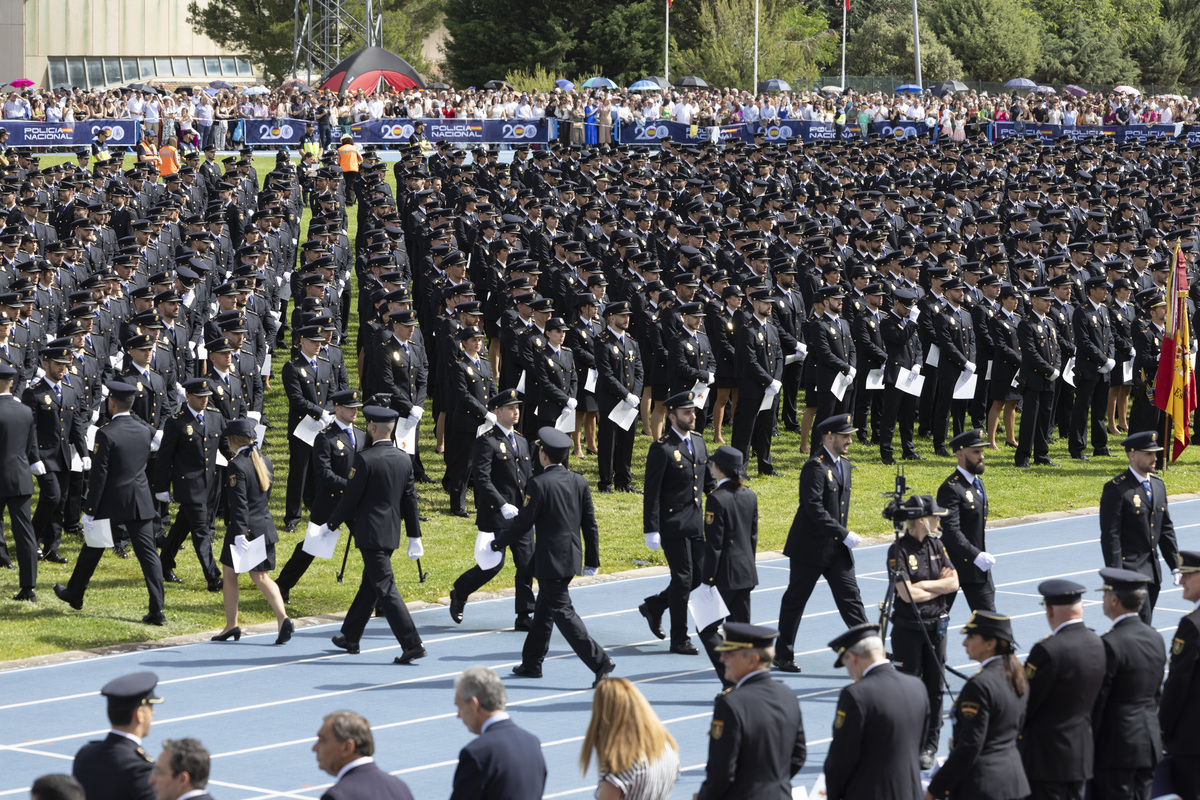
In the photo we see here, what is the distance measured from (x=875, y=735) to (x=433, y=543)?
30.9ft

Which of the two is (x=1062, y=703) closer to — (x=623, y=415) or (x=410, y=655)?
(x=410, y=655)

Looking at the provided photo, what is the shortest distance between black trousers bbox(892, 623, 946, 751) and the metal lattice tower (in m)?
57.3

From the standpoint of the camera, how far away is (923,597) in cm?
974

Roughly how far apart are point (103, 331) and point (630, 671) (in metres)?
8.47

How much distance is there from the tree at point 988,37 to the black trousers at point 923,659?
74978 mm

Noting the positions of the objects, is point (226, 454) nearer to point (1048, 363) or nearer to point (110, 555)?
point (110, 555)

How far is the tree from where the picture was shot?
8075 centimetres

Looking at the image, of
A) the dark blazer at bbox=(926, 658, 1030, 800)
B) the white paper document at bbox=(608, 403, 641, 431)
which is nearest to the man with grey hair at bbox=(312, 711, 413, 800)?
the dark blazer at bbox=(926, 658, 1030, 800)

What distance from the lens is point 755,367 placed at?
61.1ft

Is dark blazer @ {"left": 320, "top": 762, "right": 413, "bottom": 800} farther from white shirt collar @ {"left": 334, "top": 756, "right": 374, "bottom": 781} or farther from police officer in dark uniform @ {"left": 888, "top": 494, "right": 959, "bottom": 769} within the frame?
police officer in dark uniform @ {"left": 888, "top": 494, "right": 959, "bottom": 769}

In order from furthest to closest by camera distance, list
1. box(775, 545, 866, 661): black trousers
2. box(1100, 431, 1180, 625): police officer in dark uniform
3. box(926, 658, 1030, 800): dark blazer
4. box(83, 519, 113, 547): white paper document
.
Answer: box(83, 519, 113, 547): white paper document < box(775, 545, 866, 661): black trousers < box(1100, 431, 1180, 625): police officer in dark uniform < box(926, 658, 1030, 800): dark blazer

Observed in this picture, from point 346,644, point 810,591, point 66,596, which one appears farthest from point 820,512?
point 66,596

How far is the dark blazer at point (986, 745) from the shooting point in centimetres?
741

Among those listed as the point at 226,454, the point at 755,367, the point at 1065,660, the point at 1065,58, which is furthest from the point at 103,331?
the point at 1065,58
